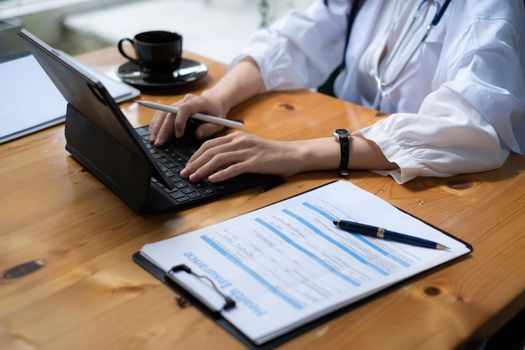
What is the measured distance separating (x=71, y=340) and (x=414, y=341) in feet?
1.22

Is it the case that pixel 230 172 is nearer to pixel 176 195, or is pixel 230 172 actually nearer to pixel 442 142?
pixel 176 195

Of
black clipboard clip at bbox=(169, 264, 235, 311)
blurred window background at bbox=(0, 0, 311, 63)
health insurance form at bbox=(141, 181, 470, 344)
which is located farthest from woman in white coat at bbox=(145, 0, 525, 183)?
blurred window background at bbox=(0, 0, 311, 63)

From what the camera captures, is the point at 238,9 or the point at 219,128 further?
the point at 238,9

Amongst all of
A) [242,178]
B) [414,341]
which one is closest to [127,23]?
[242,178]

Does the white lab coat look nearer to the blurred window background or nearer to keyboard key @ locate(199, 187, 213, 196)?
keyboard key @ locate(199, 187, 213, 196)

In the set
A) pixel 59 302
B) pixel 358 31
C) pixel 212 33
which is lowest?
pixel 212 33

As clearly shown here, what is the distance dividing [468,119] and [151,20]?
209 cm

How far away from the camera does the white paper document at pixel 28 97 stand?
1.13 m

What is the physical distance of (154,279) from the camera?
2.43 feet

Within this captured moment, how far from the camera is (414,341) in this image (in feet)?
2.14

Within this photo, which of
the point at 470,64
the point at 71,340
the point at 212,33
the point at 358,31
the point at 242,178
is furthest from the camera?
the point at 212,33

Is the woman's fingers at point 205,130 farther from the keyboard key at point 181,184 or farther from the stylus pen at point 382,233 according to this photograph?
the stylus pen at point 382,233

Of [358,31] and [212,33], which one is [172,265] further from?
[212,33]

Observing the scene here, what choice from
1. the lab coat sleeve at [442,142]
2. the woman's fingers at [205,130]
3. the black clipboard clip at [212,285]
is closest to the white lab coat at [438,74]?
the lab coat sleeve at [442,142]
